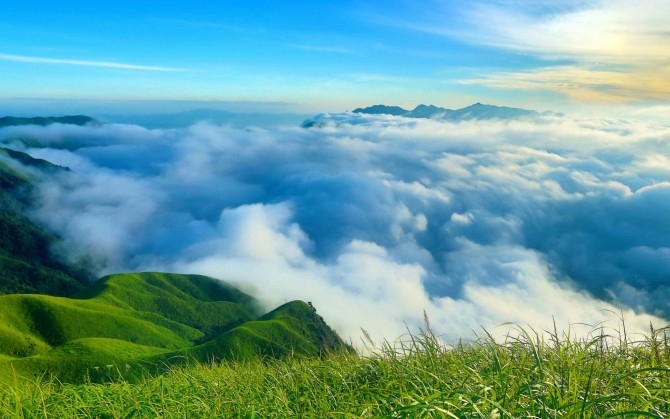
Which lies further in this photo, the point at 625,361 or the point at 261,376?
the point at 261,376

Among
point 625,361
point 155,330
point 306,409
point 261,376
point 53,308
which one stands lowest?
point 155,330

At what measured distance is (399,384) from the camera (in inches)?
295

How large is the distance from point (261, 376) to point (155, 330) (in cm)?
19277

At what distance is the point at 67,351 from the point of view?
12900cm

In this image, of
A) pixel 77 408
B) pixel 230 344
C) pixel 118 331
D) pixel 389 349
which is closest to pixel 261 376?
pixel 389 349

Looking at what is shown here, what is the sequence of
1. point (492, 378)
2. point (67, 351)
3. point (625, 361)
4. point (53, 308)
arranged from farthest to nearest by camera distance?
point (53, 308)
point (67, 351)
point (625, 361)
point (492, 378)

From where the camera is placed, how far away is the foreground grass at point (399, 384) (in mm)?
6430

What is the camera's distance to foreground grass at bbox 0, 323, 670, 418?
253 inches

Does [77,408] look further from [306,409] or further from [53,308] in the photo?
[53,308]

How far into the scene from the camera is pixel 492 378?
22.6 ft

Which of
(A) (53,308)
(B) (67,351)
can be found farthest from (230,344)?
(A) (53,308)

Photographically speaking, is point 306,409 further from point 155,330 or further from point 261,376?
point 155,330

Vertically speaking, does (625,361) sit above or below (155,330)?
above

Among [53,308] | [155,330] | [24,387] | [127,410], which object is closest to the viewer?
[127,410]
